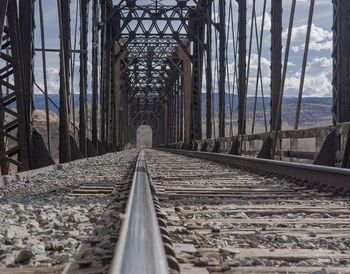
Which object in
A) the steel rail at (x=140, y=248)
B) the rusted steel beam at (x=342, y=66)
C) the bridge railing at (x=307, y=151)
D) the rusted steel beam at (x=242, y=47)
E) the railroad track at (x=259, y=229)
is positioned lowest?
the railroad track at (x=259, y=229)

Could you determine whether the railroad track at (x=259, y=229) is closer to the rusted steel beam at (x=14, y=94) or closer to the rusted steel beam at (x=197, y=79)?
the rusted steel beam at (x=14, y=94)

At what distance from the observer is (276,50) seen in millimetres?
12555

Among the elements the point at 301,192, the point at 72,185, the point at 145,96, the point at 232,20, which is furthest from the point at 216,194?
the point at 145,96

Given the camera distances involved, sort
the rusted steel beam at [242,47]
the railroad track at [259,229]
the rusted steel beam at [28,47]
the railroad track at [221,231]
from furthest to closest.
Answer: the rusted steel beam at [242,47] → the rusted steel beam at [28,47] → the railroad track at [259,229] → the railroad track at [221,231]

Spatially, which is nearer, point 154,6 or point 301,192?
point 301,192

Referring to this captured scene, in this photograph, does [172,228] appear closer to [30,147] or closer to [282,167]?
[282,167]

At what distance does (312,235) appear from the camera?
9.64 feet

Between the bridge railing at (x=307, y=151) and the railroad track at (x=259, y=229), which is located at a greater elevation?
the bridge railing at (x=307, y=151)

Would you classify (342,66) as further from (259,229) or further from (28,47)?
(259,229)

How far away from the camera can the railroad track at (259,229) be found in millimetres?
2278

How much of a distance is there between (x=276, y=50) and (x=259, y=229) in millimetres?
9991

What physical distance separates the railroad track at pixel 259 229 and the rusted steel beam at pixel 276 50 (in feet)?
22.8

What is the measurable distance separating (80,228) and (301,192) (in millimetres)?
2930

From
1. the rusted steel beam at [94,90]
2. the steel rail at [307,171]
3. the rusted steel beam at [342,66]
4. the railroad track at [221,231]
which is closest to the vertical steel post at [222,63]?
the rusted steel beam at [94,90]
